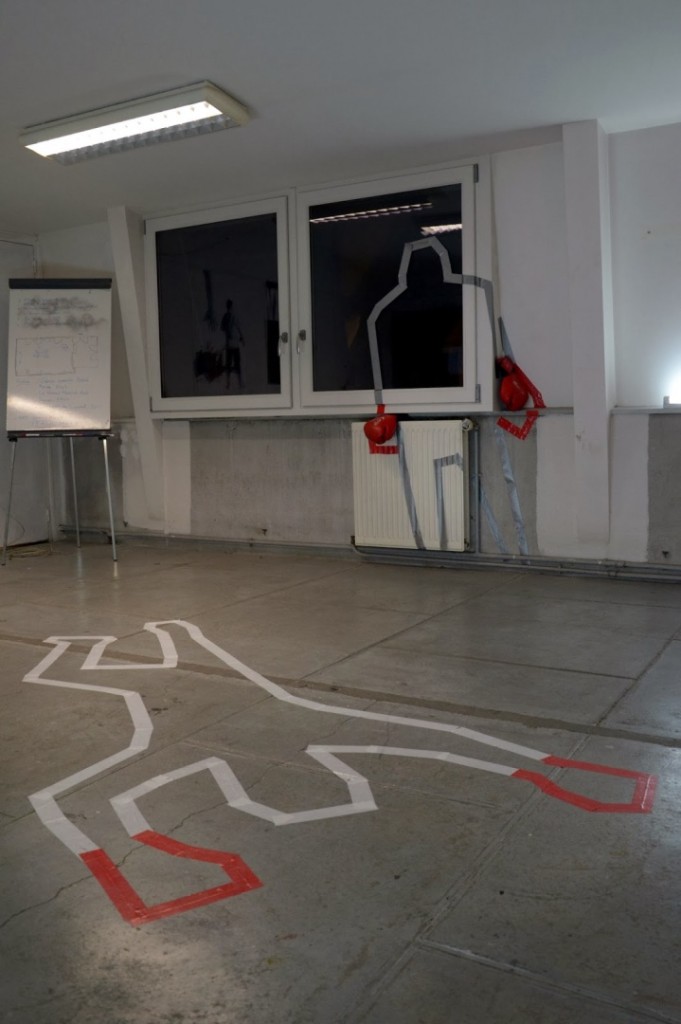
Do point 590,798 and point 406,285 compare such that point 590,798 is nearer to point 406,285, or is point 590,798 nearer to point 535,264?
point 535,264

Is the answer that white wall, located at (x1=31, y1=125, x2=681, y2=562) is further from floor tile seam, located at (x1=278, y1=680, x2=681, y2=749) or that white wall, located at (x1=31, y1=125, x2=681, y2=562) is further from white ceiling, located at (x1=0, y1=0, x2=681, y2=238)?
floor tile seam, located at (x1=278, y1=680, x2=681, y2=749)

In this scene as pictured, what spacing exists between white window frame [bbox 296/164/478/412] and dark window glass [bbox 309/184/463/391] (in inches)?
Answer: 1.6

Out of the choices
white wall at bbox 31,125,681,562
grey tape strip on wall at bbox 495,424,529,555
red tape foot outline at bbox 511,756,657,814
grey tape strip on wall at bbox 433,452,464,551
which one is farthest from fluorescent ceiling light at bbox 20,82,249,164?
red tape foot outline at bbox 511,756,657,814

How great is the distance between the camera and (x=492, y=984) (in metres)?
1.68

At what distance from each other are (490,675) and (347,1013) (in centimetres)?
210

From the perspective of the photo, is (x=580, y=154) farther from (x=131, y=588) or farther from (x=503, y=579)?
(x=131, y=588)

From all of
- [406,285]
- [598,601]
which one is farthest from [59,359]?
[598,601]

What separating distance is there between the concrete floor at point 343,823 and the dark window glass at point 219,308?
102 inches

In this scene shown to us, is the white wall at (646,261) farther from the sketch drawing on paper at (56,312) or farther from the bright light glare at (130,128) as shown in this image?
the sketch drawing on paper at (56,312)

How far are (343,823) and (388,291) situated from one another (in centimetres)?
423

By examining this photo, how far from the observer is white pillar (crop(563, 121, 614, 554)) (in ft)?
16.7

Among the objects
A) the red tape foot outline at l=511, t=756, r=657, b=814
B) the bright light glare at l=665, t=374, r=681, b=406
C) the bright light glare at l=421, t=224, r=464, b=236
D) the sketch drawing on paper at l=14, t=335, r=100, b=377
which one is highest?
the bright light glare at l=421, t=224, r=464, b=236

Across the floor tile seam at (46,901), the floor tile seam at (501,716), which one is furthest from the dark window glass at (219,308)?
the floor tile seam at (46,901)

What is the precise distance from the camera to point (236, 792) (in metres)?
2.58
